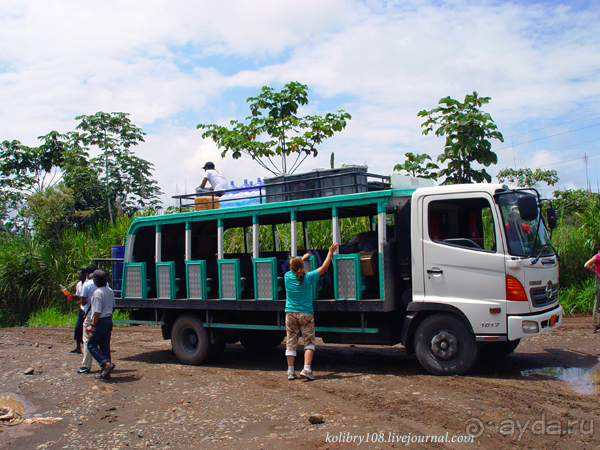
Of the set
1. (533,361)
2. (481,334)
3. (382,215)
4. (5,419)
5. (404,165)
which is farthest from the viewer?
(404,165)

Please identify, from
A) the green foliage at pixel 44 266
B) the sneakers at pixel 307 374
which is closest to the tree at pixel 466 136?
the sneakers at pixel 307 374

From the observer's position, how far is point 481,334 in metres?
6.77

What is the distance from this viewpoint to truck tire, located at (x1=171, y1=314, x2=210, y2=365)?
912 cm

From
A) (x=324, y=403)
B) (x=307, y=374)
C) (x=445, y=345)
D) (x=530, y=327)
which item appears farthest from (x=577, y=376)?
(x=307, y=374)

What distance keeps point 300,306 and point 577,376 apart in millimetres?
3607

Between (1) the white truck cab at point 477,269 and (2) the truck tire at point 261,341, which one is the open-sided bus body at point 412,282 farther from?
(2) the truck tire at point 261,341

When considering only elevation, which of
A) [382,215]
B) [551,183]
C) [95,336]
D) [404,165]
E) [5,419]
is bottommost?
[5,419]

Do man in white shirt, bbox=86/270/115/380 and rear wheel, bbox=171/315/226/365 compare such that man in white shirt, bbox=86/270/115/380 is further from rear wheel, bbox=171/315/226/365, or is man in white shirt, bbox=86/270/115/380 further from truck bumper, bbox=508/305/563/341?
truck bumper, bbox=508/305/563/341

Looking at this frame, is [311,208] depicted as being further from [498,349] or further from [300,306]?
[498,349]

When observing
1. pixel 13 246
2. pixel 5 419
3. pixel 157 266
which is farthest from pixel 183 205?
pixel 13 246

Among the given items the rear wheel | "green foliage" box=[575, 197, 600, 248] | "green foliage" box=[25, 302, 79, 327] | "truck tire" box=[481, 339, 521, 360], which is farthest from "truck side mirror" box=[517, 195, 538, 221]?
"green foliage" box=[25, 302, 79, 327]

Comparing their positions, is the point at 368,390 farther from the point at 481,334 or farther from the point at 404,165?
the point at 404,165

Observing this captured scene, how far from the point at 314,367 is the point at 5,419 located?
13.7 feet

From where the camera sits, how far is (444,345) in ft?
23.0
